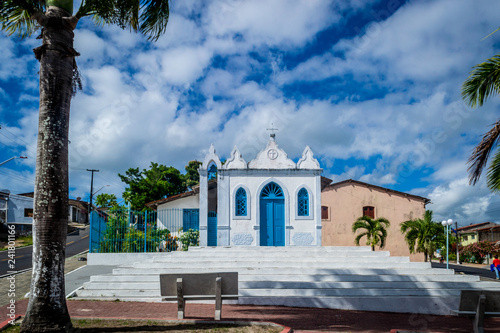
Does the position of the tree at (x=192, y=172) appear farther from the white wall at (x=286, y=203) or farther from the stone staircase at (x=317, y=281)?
the stone staircase at (x=317, y=281)

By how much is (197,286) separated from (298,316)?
259cm

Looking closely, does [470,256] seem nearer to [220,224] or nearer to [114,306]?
[220,224]

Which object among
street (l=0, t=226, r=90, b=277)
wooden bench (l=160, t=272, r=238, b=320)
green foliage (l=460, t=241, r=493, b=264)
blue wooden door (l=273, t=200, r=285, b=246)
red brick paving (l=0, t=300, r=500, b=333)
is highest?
blue wooden door (l=273, t=200, r=285, b=246)

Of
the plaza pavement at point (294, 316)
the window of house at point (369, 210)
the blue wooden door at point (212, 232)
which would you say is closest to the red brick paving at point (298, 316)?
the plaza pavement at point (294, 316)

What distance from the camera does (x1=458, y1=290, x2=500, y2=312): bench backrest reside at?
6.68 metres

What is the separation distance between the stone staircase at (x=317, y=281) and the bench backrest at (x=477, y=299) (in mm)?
3011

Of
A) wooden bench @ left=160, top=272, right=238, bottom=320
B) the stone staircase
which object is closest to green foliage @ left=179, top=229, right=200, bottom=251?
the stone staircase

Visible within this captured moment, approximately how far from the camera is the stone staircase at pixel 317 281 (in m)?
9.62

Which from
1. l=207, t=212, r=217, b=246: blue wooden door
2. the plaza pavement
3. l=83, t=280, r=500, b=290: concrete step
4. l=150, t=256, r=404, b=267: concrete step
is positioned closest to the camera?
the plaza pavement

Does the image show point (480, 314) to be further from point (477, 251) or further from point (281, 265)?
point (477, 251)

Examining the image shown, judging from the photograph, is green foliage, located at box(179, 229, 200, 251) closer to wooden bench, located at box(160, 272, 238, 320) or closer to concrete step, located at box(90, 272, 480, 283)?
concrete step, located at box(90, 272, 480, 283)

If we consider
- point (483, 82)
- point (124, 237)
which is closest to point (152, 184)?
point (124, 237)

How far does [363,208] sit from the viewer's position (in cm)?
2959

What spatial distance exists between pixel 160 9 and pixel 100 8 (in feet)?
4.09
